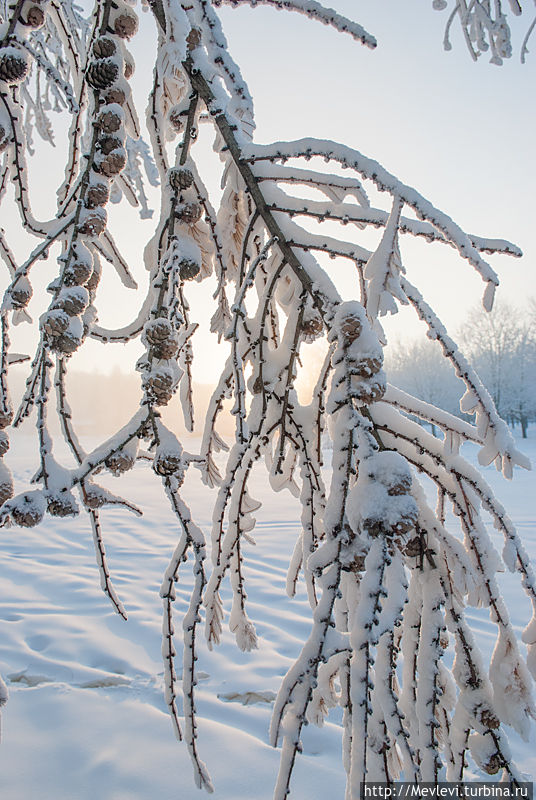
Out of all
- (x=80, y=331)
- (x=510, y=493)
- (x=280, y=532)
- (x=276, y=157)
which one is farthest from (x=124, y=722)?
(x=510, y=493)

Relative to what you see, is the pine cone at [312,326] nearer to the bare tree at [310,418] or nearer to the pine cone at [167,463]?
the bare tree at [310,418]

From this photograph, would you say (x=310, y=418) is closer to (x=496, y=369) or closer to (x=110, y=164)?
(x=110, y=164)

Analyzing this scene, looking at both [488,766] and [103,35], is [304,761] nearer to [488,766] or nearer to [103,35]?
[488,766]

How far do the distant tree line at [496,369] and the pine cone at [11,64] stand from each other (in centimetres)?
3162

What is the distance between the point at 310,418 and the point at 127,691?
2905 mm

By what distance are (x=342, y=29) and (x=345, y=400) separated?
0.82 m

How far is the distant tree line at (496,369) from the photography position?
31984 mm

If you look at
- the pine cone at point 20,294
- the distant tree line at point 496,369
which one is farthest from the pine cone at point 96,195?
the distant tree line at point 496,369

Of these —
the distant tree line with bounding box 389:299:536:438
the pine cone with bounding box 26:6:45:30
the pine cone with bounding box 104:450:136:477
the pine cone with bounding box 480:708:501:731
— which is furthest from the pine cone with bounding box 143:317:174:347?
the distant tree line with bounding box 389:299:536:438

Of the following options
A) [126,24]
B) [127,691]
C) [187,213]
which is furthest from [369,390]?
[127,691]

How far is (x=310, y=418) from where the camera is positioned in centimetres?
104

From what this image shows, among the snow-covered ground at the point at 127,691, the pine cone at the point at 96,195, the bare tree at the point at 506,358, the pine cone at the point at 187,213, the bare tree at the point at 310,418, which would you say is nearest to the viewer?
the bare tree at the point at 310,418

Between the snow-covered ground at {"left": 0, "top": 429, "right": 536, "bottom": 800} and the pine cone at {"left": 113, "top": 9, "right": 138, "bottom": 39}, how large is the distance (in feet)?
9.23

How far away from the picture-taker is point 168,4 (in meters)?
0.98
